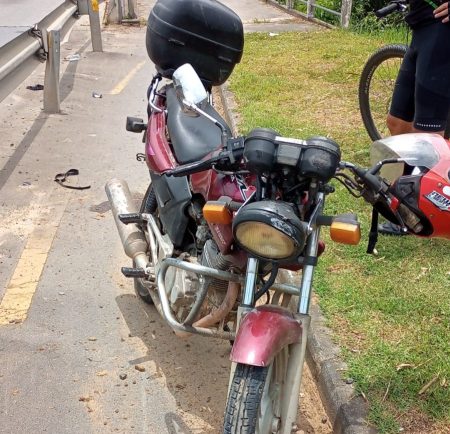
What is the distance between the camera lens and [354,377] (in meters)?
2.96

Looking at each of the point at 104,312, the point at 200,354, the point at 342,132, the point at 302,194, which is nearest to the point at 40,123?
the point at 342,132

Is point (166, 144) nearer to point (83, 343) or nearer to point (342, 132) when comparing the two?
point (83, 343)

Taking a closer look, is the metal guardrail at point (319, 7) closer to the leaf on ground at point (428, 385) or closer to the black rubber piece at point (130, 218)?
the black rubber piece at point (130, 218)

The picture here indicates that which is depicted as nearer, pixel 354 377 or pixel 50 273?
pixel 354 377

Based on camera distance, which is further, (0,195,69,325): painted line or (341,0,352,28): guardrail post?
(341,0,352,28): guardrail post

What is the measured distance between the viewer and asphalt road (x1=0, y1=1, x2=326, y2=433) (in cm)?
296

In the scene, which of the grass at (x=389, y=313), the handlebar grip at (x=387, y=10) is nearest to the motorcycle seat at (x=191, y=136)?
the grass at (x=389, y=313)

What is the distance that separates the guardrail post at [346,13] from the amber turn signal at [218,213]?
11.3 metres

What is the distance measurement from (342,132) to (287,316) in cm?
435

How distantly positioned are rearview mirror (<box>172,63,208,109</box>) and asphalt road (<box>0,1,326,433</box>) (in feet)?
4.57

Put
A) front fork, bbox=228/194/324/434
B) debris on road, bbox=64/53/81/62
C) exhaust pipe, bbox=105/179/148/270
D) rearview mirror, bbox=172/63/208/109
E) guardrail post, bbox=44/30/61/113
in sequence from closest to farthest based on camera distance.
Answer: front fork, bbox=228/194/324/434, rearview mirror, bbox=172/63/208/109, exhaust pipe, bbox=105/179/148/270, guardrail post, bbox=44/30/61/113, debris on road, bbox=64/53/81/62

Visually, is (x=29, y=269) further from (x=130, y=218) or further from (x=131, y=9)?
(x=131, y=9)

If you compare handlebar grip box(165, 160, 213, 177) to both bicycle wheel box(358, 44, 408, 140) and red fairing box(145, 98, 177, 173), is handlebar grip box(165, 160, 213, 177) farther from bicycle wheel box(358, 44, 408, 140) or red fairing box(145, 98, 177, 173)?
bicycle wheel box(358, 44, 408, 140)

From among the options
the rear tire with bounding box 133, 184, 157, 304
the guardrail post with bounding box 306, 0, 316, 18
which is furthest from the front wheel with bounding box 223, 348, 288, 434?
the guardrail post with bounding box 306, 0, 316, 18
